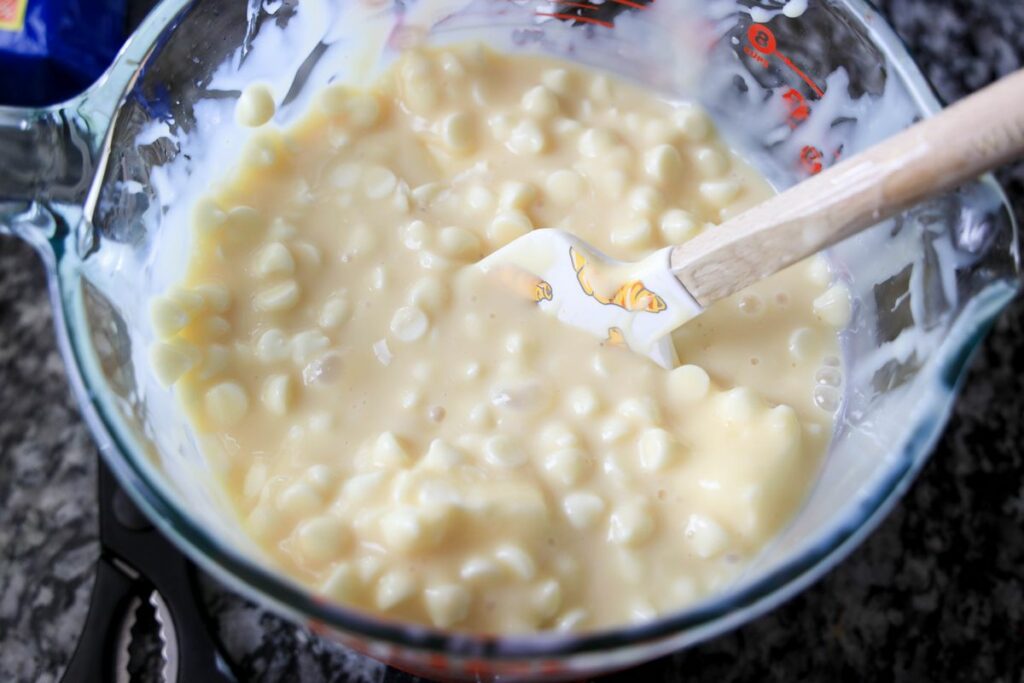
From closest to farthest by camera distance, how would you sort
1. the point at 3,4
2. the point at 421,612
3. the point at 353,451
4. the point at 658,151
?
the point at 421,612
the point at 353,451
the point at 658,151
the point at 3,4

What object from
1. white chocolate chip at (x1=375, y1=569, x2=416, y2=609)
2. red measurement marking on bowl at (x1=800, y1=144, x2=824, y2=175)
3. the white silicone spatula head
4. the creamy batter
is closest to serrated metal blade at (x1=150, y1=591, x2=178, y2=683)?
the creamy batter

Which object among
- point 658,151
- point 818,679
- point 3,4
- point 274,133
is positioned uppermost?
point 3,4

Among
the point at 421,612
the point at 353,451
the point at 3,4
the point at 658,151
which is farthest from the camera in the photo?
the point at 3,4

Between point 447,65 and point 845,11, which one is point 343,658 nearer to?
point 447,65

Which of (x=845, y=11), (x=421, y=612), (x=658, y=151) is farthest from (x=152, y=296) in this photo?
(x=845, y=11)

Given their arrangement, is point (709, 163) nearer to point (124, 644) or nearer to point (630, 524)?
point (630, 524)

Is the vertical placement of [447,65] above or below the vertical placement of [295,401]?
above

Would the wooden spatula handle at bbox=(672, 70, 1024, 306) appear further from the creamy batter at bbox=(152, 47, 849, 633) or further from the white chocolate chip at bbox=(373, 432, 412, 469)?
the white chocolate chip at bbox=(373, 432, 412, 469)

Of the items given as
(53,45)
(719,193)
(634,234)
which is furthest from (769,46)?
(53,45)
